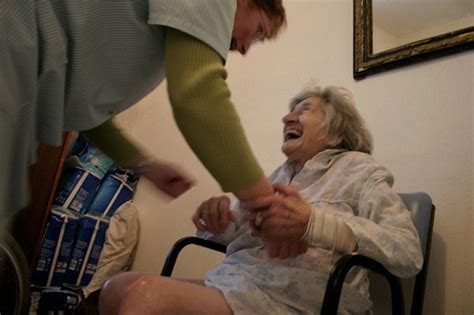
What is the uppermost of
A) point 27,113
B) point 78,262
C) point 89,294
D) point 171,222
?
point 27,113

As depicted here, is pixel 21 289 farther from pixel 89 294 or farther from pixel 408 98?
pixel 408 98

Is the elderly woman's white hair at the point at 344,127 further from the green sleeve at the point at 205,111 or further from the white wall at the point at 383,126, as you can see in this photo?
the green sleeve at the point at 205,111

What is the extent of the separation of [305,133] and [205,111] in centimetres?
84

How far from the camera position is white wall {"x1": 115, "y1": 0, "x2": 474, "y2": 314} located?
1.29m

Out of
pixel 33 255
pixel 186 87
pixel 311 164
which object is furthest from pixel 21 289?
pixel 186 87

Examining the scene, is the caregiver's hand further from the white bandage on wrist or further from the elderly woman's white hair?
the elderly woman's white hair

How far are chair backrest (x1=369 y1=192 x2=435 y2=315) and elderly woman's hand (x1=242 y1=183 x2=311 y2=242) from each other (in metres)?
0.54

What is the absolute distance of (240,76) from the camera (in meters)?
2.29

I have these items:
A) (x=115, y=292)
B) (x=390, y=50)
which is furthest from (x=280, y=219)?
(x=390, y=50)

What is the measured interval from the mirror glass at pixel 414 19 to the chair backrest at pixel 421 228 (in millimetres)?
649

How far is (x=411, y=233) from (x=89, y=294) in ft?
5.86

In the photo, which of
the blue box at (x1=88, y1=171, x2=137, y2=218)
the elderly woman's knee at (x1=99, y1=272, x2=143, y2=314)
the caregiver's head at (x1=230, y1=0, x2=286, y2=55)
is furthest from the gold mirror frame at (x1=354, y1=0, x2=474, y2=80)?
the blue box at (x1=88, y1=171, x2=137, y2=218)

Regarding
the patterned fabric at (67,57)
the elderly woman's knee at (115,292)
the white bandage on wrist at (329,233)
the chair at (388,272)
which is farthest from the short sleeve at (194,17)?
the elderly woman's knee at (115,292)

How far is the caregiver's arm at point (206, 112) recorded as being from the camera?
1.83ft
